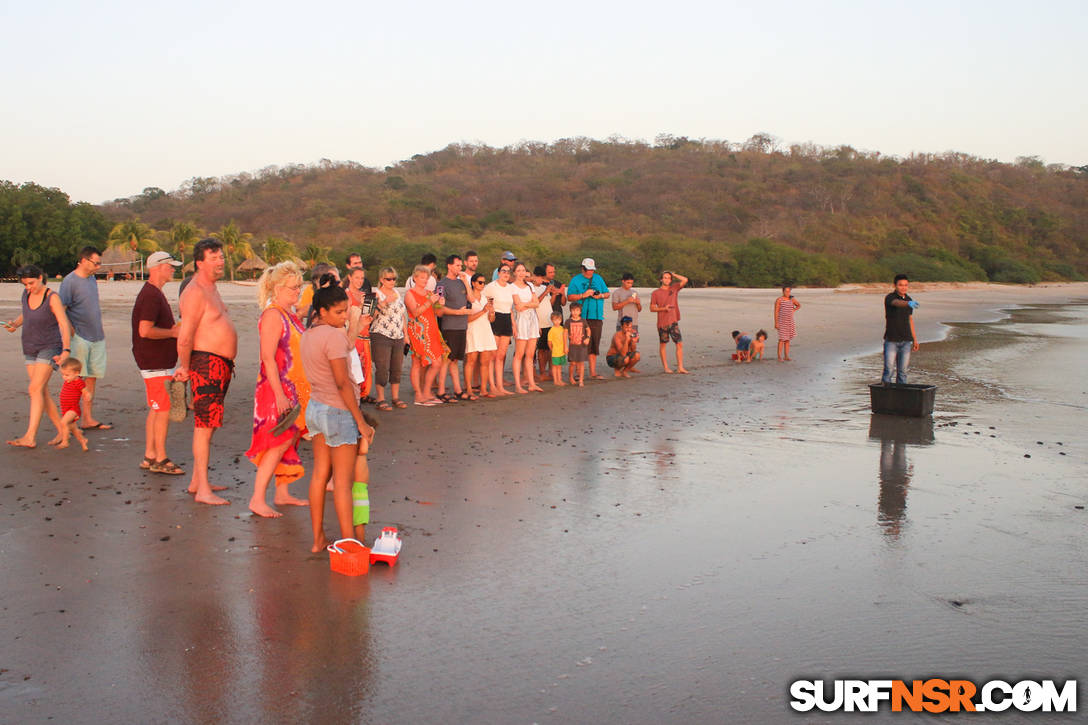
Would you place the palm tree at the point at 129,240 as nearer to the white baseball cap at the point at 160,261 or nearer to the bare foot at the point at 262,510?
the white baseball cap at the point at 160,261

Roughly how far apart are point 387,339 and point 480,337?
1484 millimetres

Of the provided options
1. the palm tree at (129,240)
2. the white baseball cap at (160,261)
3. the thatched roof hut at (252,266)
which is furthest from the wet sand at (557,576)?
the palm tree at (129,240)

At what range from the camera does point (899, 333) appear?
13172 mm

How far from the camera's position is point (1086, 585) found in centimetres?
528

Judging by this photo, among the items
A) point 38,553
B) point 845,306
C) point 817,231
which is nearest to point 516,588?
point 38,553

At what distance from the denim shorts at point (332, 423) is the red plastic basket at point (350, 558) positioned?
60 cm

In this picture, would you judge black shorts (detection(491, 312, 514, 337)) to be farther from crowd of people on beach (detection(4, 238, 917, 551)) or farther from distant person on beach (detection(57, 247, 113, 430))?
distant person on beach (detection(57, 247, 113, 430))

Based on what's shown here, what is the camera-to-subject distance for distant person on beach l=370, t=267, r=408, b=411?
36.9 ft

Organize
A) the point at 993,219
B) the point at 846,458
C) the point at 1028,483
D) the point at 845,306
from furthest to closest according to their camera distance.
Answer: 1. the point at 993,219
2. the point at 845,306
3. the point at 846,458
4. the point at 1028,483

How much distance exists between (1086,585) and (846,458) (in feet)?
11.8

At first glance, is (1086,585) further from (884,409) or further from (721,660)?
(884,409)

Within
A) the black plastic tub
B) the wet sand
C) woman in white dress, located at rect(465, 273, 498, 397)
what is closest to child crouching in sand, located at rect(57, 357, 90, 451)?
the wet sand

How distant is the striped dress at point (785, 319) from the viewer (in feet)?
59.0

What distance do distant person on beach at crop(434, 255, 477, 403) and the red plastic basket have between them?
6.51 metres
